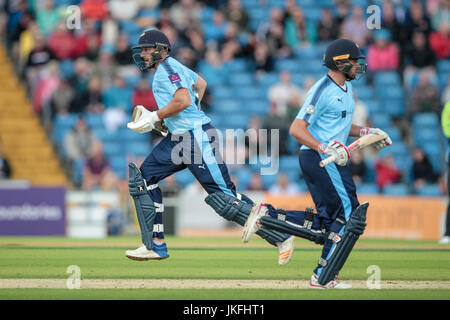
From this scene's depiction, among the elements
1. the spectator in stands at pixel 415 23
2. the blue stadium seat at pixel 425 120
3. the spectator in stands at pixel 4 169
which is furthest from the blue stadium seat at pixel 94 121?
the spectator in stands at pixel 415 23

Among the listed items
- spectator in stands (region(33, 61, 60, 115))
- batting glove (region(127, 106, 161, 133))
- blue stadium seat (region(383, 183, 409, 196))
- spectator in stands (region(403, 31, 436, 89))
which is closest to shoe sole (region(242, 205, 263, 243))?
batting glove (region(127, 106, 161, 133))

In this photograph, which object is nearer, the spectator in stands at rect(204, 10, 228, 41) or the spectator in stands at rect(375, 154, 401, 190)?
the spectator in stands at rect(375, 154, 401, 190)

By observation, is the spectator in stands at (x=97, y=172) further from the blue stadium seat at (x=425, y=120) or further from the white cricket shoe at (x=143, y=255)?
the white cricket shoe at (x=143, y=255)

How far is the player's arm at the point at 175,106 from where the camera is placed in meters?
8.09

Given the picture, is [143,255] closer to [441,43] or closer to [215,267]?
[215,267]

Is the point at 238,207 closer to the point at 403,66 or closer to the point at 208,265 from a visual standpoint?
the point at 208,265

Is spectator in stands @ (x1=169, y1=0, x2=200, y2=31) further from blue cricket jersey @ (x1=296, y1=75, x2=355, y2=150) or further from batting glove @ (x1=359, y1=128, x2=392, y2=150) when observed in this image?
blue cricket jersey @ (x1=296, y1=75, x2=355, y2=150)

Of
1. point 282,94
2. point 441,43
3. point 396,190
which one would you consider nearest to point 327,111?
point 396,190

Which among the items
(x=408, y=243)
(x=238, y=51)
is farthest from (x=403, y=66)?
(x=408, y=243)

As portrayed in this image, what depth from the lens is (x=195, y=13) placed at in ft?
65.2

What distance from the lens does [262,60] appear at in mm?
19125

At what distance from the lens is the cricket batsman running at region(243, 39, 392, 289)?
7.14m

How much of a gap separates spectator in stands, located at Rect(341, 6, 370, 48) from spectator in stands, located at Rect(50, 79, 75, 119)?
678 centimetres
